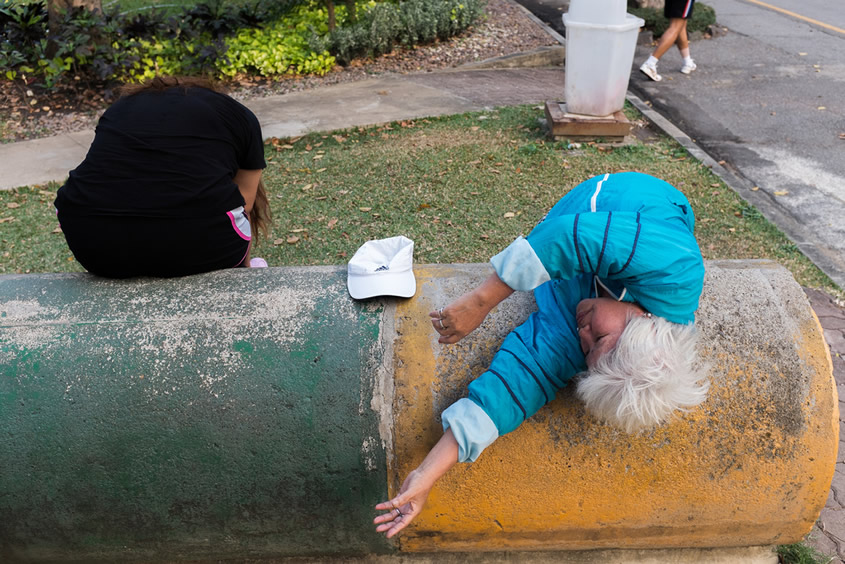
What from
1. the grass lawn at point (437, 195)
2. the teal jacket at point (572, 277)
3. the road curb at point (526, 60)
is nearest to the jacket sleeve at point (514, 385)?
the teal jacket at point (572, 277)

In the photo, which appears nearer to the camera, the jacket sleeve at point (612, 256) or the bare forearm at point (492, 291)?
the jacket sleeve at point (612, 256)

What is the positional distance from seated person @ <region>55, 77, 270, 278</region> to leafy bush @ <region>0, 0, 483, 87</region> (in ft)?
19.8

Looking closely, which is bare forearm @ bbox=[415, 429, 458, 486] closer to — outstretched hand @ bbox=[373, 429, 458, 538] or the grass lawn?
outstretched hand @ bbox=[373, 429, 458, 538]

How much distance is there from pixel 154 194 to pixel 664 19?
33.4 feet

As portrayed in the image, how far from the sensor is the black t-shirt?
8.46 ft

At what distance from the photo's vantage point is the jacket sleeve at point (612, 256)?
1.93 m

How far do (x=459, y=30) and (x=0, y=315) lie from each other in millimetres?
8617

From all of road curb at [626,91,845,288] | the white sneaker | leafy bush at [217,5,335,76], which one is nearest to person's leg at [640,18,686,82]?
the white sneaker

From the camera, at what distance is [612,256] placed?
1934mm

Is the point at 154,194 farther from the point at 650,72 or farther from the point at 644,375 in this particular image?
the point at 650,72

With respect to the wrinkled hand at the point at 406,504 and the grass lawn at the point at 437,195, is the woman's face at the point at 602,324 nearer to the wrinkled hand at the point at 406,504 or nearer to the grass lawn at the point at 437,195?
the wrinkled hand at the point at 406,504

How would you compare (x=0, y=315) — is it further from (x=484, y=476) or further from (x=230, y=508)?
(x=484, y=476)

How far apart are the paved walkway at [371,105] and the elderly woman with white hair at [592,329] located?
420 centimetres

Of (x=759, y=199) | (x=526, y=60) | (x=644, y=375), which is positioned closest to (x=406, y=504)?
(x=644, y=375)
